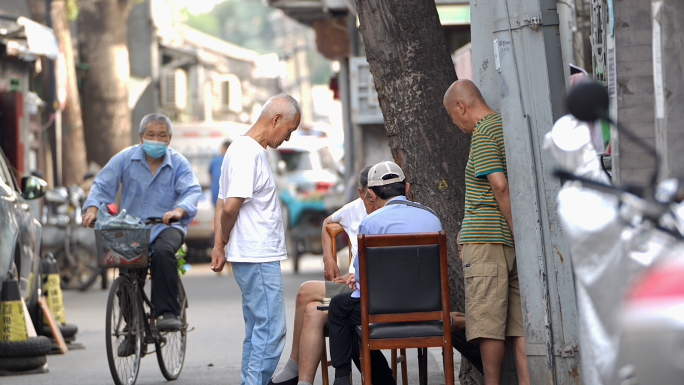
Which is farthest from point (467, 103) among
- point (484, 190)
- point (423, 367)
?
point (423, 367)

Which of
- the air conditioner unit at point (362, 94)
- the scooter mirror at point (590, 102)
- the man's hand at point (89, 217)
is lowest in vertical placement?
the man's hand at point (89, 217)

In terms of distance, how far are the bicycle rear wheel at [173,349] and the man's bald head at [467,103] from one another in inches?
110

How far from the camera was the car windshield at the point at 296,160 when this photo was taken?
71.4ft

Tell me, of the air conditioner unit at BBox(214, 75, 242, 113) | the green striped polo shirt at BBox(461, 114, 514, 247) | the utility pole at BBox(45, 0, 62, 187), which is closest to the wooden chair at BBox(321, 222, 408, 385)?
the green striped polo shirt at BBox(461, 114, 514, 247)

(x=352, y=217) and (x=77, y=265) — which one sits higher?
(x=352, y=217)

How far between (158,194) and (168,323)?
3.30ft

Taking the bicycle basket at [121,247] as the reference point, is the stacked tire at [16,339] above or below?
below

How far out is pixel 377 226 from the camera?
196 inches

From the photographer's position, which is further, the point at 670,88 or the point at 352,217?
the point at 352,217

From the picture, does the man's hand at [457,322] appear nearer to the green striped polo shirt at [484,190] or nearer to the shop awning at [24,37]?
the green striped polo shirt at [484,190]

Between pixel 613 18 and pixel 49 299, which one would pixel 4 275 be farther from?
pixel 613 18

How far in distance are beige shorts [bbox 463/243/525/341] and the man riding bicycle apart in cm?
263

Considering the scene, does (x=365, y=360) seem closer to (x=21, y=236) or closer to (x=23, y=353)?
(x=23, y=353)

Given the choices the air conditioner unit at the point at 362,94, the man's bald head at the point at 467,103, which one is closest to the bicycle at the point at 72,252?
the air conditioner unit at the point at 362,94
